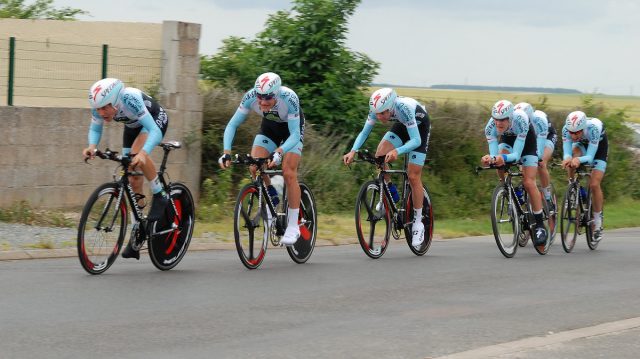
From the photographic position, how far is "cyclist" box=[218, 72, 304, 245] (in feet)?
35.7

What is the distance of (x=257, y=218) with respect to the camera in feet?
36.2

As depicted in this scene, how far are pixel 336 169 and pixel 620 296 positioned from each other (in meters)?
9.97

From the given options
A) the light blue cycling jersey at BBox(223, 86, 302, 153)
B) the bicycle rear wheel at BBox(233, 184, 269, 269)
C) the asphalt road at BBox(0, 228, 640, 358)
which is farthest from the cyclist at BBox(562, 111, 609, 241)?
the bicycle rear wheel at BBox(233, 184, 269, 269)

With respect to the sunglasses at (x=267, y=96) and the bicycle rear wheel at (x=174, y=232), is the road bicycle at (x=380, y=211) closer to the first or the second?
the sunglasses at (x=267, y=96)

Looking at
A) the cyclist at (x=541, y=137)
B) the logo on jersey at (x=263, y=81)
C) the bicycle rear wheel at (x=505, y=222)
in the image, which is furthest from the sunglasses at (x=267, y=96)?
the cyclist at (x=541, y=137)

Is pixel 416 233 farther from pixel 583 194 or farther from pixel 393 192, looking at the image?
pixel 583 194

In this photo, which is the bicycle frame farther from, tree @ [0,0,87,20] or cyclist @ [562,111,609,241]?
tree @ [0,0,87,20]

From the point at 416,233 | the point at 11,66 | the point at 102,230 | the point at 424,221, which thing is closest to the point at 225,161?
the point at 102,230

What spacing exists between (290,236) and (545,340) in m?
4.07

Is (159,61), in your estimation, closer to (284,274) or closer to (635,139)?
(284,274)

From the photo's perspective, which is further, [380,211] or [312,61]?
[312,61]

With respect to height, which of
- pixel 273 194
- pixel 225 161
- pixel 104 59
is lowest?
pixel 273 194

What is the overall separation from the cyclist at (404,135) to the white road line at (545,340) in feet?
13.4

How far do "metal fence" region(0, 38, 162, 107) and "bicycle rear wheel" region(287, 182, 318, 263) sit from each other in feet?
19.6
